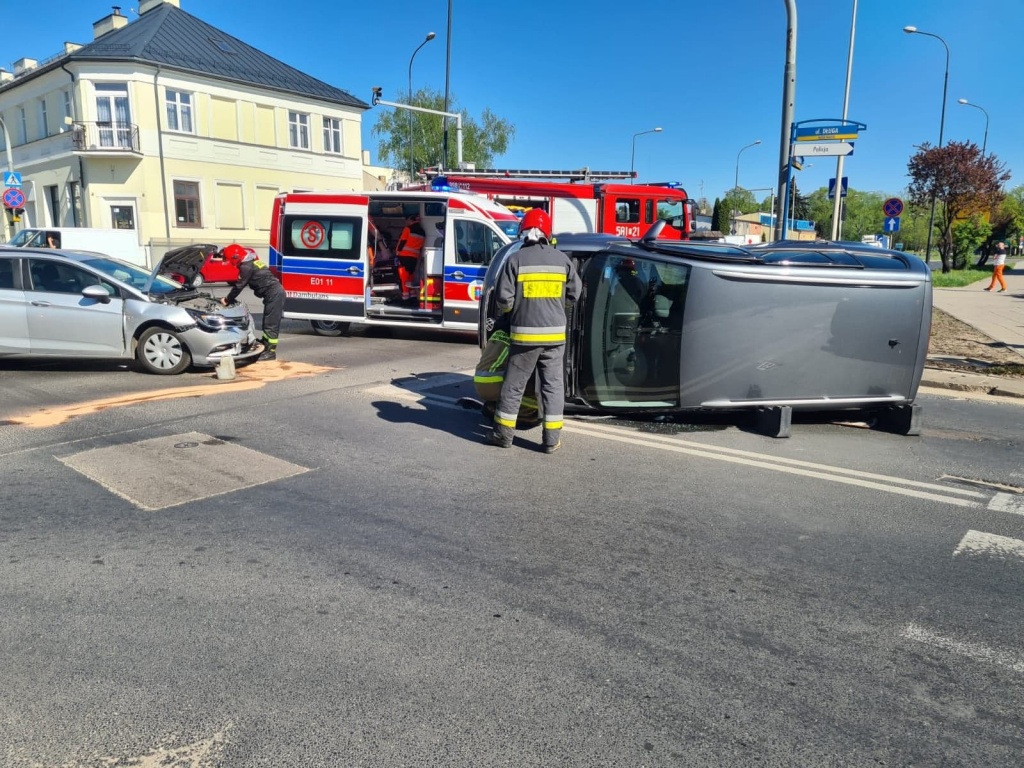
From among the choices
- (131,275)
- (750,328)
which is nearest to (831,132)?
(750,328)

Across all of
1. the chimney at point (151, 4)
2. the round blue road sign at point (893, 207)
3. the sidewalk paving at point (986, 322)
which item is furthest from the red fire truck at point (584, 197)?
the chimney at point (151, 4)

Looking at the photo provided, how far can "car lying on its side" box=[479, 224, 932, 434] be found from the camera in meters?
6.12

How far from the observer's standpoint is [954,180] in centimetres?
3566

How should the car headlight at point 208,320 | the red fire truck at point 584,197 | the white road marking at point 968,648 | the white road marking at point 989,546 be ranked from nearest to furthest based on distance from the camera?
the white road marking at point 968,648 → the white road marking at point 989,546 → the car headlight at point 208,320 → the red fire truck at point 584,197

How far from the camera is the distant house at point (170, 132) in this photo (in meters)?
33.1

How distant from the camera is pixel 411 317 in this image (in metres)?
13.1

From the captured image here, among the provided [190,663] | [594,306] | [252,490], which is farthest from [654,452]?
[190,663]

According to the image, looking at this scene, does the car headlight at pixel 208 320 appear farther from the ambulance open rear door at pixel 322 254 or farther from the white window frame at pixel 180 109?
the white window frame at pixel 180 109

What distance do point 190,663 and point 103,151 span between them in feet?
118

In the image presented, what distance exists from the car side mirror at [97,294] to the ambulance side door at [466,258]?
17.5 ft

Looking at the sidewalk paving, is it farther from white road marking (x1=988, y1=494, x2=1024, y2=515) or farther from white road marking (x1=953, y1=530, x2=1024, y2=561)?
white road marking (x1=953, y1=530, x2=1024, y2=561)

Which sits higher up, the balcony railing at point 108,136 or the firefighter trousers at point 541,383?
the balcony railing at point 108,136

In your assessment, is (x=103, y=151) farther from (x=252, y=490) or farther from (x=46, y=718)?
(x=46, y=718)

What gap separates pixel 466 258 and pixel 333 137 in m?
31.8
